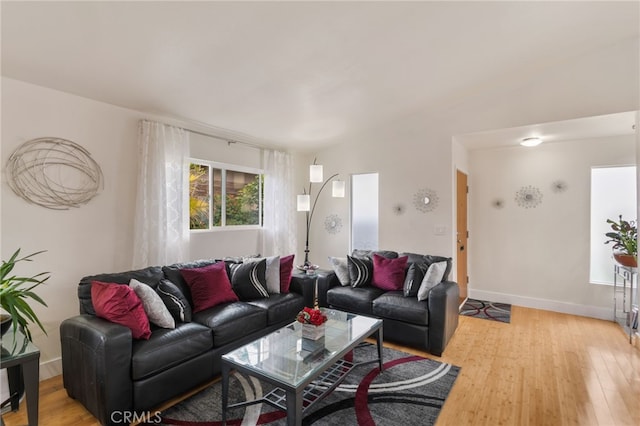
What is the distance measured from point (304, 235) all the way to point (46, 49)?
4104mm

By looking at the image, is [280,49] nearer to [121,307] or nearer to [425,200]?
[121,307]

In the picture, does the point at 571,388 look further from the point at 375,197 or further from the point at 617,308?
the point at 375,197

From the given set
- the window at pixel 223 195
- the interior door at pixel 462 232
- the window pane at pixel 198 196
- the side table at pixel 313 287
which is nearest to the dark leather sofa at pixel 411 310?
the side table at pixel 313 287

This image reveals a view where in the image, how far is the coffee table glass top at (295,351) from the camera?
191 centimetres

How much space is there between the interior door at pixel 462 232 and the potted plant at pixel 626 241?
5.41ft

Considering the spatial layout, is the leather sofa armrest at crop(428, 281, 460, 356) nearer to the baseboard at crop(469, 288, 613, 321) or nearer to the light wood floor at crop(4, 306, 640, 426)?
the light wood floor at crop(4, 306, 640, 426)

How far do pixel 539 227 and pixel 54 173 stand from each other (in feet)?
19.0

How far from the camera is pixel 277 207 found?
488 centimetres

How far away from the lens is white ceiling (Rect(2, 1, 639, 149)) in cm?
210

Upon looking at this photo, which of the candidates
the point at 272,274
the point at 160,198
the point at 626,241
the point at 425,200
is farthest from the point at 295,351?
the point at 626,241

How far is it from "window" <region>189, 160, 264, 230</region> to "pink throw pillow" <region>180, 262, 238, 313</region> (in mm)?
1013

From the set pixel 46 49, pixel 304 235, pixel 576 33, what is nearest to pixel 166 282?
pixel 46 49

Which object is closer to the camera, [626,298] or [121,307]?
[121,307]

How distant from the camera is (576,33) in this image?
118 inches
